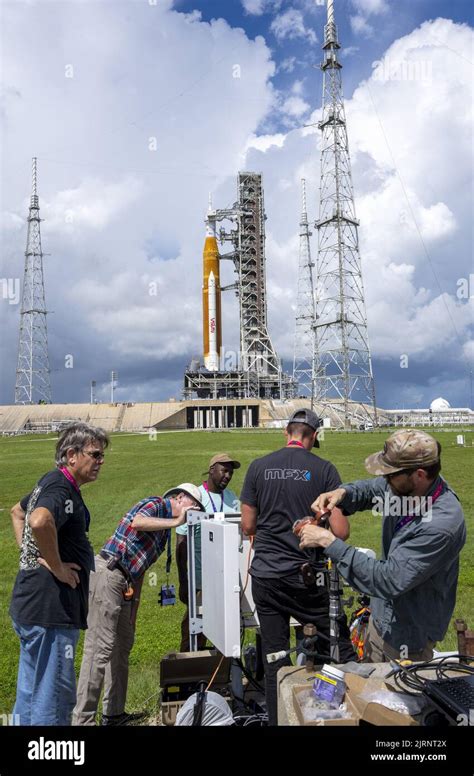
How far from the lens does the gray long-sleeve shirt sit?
2.91m

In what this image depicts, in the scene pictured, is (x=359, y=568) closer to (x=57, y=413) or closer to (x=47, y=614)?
(x=47, y=614)

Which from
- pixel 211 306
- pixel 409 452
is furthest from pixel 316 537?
pixel 211 306

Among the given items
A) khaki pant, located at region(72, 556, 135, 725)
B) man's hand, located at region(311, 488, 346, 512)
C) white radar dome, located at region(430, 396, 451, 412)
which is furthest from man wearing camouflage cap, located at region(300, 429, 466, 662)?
white radar dome, located at region(430, 396, 451, 412)

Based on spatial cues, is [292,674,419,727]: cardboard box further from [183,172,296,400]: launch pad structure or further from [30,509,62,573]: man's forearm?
[183,172,296,400]: launch pad structure

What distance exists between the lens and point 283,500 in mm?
4098

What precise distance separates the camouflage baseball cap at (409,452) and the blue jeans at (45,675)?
2.19 metres

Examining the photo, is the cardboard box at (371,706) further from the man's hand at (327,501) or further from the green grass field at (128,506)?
the green grass field at (128,506)

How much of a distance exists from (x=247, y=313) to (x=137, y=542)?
90.6 metres

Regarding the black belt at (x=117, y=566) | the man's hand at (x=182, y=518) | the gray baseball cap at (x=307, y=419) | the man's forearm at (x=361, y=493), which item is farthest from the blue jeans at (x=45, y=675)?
the gray baseball cap at (x=307, y=419)

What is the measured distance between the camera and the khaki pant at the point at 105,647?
14.8 feet

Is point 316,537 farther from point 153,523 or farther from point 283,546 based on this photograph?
point 153,523
